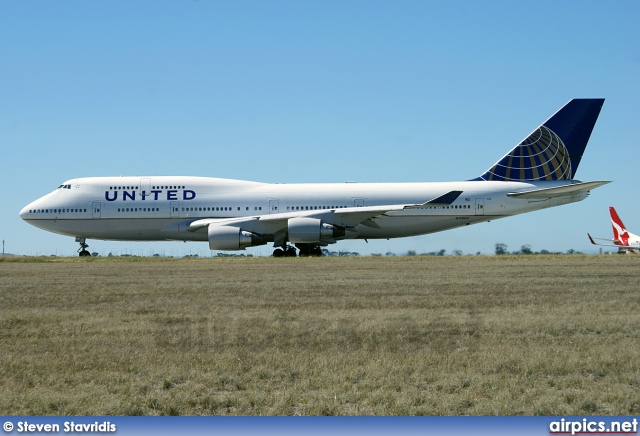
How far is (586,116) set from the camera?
36.3m

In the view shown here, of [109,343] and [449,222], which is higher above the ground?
[449,222]

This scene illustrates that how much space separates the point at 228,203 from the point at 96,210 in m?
6.21

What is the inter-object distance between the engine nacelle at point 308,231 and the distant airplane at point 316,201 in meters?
0.28

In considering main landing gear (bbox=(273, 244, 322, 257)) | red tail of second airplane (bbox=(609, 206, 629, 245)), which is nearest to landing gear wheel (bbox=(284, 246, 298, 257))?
main landing gear (bbox=(273, 244, 322, 257))

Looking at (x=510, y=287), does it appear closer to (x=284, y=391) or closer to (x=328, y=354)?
(x=328, y=354)

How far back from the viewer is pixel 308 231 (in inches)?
1267

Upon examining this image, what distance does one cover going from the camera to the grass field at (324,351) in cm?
618

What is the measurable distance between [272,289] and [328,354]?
7128 millimetres

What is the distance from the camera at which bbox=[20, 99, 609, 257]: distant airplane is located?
3416cm

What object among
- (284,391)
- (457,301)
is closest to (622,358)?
(284,391)

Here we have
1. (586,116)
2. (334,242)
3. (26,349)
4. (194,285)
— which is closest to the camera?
(26,349)

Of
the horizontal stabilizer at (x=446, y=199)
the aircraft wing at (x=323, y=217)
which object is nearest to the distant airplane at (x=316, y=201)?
the aircraft wing at (x=323, y=217)

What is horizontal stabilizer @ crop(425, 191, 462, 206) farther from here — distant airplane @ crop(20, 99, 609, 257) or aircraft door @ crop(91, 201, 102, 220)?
aircraft door @ crop(91, 201, 102, 220)

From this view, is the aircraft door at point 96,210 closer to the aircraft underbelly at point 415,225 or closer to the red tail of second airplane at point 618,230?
the aircraft underbelly at point 415,225
